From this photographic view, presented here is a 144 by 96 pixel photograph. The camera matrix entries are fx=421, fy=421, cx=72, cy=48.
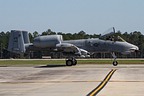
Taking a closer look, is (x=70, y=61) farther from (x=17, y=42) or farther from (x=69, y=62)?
(x=17, y=42)

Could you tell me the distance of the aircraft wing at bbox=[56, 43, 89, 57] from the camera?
41.2m

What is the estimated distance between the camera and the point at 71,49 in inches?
1626

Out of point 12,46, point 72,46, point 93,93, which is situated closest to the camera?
point 93,93

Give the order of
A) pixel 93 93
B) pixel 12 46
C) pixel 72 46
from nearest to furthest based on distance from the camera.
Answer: pixel 93 93 → pixel 72 46 → pixel 12 46

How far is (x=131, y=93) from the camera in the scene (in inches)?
609

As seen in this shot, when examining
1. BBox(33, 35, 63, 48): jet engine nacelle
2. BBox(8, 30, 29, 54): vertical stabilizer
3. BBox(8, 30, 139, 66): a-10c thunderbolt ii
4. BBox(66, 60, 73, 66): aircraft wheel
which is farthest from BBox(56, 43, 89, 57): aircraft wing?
BBox(8, 30, 29, 54): vertical stabilizer

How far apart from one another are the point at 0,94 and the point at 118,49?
2748 cm

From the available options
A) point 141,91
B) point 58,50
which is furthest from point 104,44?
point 141,91

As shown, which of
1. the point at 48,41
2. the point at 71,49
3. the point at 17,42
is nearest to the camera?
the point at 71,49

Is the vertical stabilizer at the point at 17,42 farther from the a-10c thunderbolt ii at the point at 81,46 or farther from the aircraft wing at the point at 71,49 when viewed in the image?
the aircraft wing at the point at 71,49

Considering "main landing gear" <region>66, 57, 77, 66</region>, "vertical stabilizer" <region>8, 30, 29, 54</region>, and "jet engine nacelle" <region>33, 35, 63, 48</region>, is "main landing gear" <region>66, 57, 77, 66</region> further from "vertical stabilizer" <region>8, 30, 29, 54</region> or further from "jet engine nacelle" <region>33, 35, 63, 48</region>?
"vertical stabilizer" <region>8, 30, 29, 54</region>

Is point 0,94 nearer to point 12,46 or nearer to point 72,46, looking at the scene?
point 72,46

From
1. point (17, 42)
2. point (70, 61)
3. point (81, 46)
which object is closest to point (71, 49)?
point (70, 61)

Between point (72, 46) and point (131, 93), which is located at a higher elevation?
point (72, 46)
